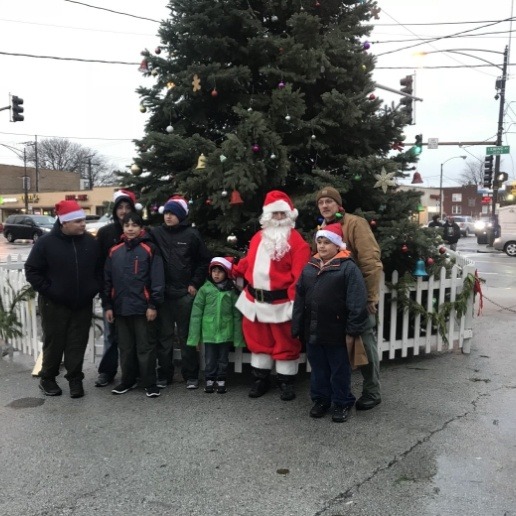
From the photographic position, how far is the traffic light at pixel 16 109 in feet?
74.5

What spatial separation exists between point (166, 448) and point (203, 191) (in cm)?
275

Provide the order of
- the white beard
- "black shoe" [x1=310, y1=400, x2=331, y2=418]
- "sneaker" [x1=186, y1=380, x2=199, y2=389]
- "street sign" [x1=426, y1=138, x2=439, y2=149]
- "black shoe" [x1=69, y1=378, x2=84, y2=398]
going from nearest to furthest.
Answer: "black shoe" [x1=310, y1=400, x2=331, y2=418] < the white beard < "black shoe" [x1=69, y1=378, x2=84, y2=398] < "sneaker" [x1=186, y1=380, x2=199, y2=389] < "street sign" [x1=426, y1=138, x2=439, y2=149]

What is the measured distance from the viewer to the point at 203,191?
548 cm

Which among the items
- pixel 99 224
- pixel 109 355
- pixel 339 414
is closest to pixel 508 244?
pixel 99 224

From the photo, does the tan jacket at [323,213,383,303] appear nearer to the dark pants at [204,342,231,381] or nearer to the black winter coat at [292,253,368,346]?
the black winter coat at [292,253,368,346]

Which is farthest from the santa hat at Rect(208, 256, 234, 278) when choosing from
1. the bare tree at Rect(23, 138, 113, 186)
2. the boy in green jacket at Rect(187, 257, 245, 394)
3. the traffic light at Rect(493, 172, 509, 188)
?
the bare tree at Rect(23, 138, 113, 186)

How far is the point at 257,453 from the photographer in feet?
11.9

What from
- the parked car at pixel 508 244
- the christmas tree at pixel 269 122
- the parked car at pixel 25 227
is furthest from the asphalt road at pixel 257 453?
the parked car at pixel 25 227

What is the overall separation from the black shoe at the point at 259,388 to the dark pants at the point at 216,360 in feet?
1.06

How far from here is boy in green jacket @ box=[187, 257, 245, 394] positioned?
4.86 m

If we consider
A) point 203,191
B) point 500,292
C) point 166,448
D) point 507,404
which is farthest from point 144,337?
point 500,292

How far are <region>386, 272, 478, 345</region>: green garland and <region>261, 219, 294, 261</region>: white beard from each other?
5.05 feet

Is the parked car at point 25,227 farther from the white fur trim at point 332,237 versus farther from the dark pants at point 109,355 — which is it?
the white fur trim at point 332,237

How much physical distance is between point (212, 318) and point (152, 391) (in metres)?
0.89
